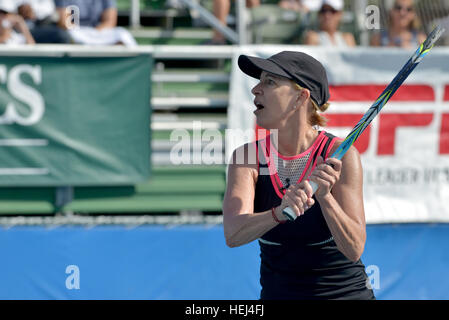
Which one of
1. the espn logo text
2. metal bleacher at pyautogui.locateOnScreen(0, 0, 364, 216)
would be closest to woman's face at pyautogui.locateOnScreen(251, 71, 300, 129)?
the espn logo text

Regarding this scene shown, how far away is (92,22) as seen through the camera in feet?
24.5

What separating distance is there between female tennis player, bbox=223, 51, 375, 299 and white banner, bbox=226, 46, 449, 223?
346 centimetres

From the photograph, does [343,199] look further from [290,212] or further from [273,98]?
[273,98]

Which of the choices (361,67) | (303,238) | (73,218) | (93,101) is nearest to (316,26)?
(361,67)

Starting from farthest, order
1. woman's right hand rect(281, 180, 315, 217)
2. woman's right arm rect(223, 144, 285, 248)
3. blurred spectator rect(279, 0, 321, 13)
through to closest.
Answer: blurred spectator rect(279, 0, 321, 13)
woman's right arm rect(223, 144, 285, 248)
woman's right hand rect(281, 180, 315, 217)

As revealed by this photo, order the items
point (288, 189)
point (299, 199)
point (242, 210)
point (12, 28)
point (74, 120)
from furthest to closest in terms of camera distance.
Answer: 1. point (12, 28)
2. point (74, 120)
3. point (242, 210)
4. point (288, 189)
5. point (299, 199)

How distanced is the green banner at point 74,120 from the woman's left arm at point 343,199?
389 cm

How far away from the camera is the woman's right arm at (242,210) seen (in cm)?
279

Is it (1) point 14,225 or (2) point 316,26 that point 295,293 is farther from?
(2) point 316,26

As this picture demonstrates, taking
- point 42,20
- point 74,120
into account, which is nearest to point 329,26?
point 74,120

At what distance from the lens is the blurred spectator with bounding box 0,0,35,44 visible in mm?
6938

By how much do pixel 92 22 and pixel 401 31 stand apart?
3511 mm

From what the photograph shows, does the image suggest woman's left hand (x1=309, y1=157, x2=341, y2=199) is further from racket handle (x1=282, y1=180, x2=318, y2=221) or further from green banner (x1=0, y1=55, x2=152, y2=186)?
green banner (x1=0, y1=55, x2=152, y2=186)

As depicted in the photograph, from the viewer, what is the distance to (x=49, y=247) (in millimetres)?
6020
